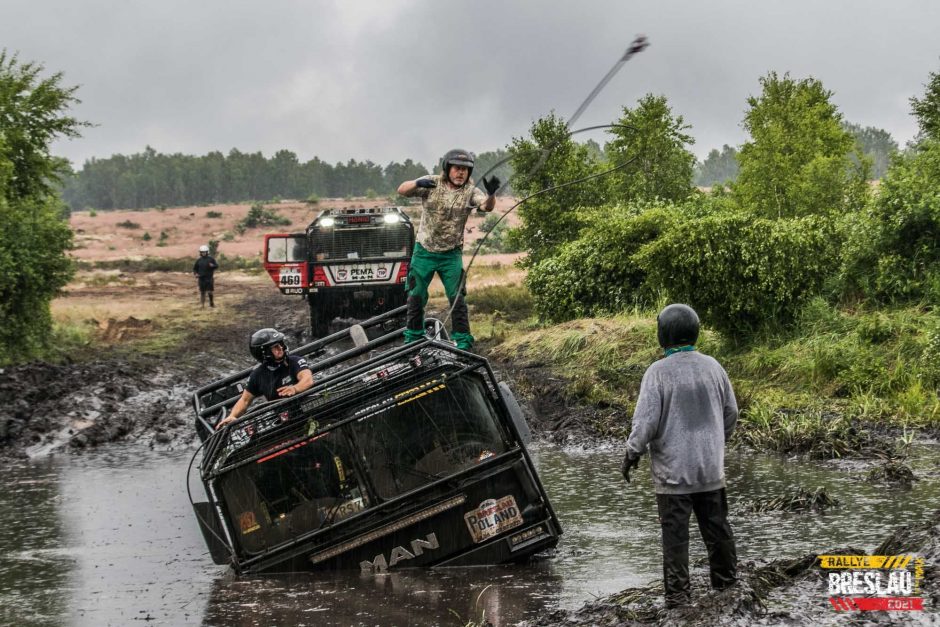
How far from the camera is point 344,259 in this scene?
23.4 metres

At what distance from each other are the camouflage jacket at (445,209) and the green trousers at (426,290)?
136 mm

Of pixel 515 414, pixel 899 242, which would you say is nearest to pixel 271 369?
pixel 515 414

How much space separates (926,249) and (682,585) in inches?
440

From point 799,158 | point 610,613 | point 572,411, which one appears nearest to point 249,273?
point 799,158

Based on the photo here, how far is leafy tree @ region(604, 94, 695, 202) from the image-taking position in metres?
32.0

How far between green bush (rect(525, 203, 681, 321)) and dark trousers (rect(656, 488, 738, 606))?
13.2m

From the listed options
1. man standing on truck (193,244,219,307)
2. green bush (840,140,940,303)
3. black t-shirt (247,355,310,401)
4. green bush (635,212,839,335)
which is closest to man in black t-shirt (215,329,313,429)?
black t-shirt (247,355,310,401)

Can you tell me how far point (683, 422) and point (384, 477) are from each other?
2.63m

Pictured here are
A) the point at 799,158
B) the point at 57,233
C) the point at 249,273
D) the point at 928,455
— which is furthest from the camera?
the point at 249,273

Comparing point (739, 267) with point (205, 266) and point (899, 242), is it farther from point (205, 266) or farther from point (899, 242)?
point (205, 266)

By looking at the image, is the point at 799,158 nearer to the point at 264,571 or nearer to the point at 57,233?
the point at 57,233

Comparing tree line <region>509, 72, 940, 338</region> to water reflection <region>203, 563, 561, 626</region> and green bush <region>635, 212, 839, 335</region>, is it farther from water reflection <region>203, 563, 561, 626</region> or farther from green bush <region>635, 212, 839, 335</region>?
water reflection <region>203, 563, 561, 626</region>

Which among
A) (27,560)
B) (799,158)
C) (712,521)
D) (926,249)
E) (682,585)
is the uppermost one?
(799,158)

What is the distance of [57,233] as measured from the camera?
21.0 m
